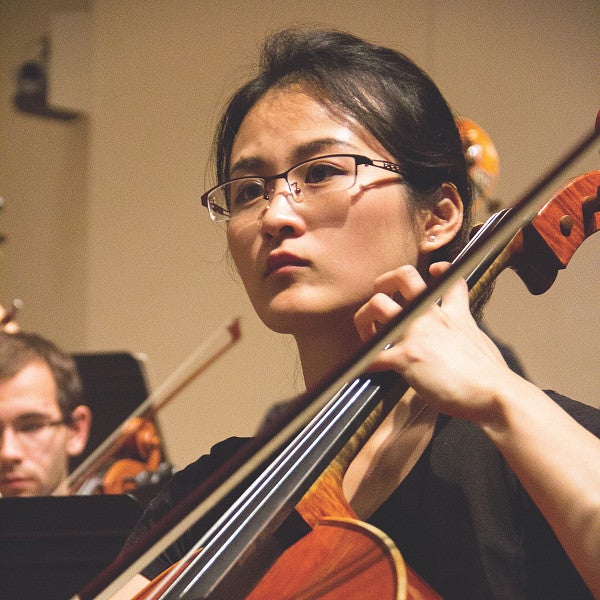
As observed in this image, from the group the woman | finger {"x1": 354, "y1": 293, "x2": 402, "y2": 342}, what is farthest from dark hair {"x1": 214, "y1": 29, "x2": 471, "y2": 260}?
finger {"x1": 354, "y1": 293, "x2": 402, "y2": 342}

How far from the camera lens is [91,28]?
3.83 metres

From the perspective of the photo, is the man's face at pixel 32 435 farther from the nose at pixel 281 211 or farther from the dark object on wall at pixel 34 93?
the dark object on wall at pixel 34 93

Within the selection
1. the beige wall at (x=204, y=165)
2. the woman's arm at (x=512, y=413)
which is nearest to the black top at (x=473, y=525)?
the woman's arm at (x=512, y=413)

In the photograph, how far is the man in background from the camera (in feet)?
6.57

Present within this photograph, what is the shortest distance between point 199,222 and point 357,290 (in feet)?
8.52

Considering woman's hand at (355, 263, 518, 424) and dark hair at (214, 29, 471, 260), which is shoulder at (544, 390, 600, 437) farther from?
Result: dark hair at (214, 29, 471, 260)

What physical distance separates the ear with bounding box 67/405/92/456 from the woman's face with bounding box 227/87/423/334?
1.25 metres

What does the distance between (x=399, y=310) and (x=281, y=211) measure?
0.25 m

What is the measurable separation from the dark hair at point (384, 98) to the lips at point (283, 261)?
→ 18cm

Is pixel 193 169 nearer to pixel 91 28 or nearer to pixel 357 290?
pixel 91 28

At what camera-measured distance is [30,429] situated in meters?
2.08

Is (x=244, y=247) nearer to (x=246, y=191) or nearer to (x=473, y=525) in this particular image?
(x=246, y=191)

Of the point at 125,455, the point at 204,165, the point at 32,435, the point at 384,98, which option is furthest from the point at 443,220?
the point at 204,165

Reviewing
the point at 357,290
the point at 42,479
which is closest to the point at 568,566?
the point at 357,290
